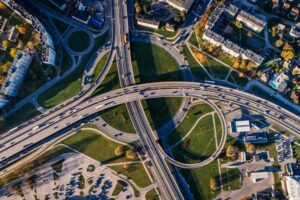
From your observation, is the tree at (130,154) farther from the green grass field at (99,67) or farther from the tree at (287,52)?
the tree at (287,52)

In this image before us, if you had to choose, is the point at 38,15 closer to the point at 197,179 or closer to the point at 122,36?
the point at 122,36

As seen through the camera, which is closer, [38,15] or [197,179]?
[197,179]

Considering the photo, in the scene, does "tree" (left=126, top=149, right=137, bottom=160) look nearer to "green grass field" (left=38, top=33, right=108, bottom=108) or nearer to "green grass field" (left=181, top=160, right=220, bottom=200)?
"green grass field" (left=181, top=160, right=220, bottom=200)

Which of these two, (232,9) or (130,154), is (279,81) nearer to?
(232,9)

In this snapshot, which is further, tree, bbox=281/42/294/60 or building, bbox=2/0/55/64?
tree, bbox=281/42/294/60

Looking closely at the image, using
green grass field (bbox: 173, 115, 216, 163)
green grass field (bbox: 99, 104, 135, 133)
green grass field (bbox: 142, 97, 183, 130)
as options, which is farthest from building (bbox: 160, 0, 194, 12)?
green grass field (bbox: 99, 104, 135, 133)

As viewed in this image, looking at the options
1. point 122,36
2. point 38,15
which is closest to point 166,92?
point 122,36

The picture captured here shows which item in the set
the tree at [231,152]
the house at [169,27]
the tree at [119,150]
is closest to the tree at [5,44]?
the tree at [119,150]
